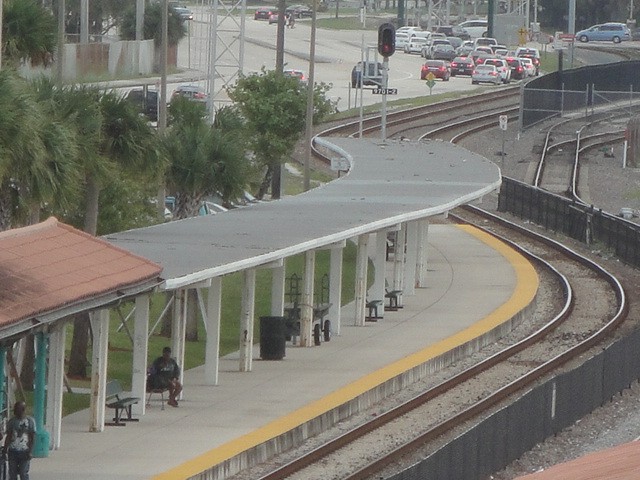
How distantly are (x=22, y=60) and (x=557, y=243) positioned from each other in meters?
19.9

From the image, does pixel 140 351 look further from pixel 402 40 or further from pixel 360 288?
pixel 402 40

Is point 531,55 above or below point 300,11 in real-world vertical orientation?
below

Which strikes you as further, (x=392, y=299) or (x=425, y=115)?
(x=425, y=115)

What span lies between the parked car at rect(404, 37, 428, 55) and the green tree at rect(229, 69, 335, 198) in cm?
6084

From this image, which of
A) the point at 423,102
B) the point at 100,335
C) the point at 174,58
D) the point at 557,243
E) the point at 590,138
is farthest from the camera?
the point at 423,102

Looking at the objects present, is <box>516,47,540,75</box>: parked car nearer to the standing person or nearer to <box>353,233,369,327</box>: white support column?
<box>353,233,369,327</box>: white support column

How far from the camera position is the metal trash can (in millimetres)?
27500

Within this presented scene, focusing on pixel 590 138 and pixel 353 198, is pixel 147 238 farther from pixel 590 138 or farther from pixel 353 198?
pixel 590 138

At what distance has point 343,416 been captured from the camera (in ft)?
75.5

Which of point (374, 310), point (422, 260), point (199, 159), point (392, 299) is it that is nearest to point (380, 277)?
point (374, 310)

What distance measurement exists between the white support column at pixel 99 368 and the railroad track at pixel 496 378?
2.93m

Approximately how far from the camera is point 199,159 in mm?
30219

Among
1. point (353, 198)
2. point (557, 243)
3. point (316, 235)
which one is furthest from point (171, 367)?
point (557, 243)

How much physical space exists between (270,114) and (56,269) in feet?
86.4
